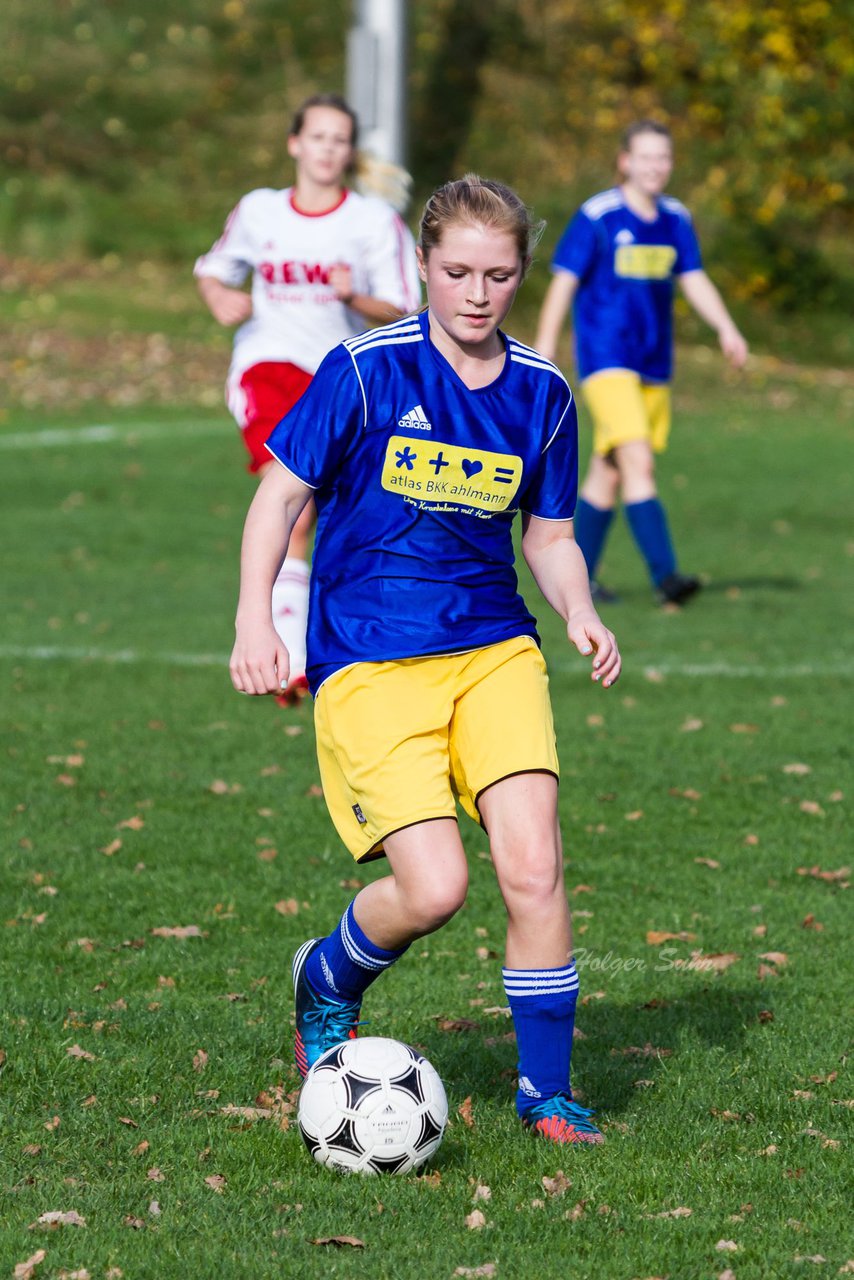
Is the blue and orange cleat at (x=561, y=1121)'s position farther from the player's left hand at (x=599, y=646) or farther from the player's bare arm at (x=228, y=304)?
the player's bare arm at (x=228, y=304)

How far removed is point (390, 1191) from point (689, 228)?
25.6ft

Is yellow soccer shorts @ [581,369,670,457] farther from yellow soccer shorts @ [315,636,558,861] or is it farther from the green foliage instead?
the green foliage

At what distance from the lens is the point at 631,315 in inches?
409

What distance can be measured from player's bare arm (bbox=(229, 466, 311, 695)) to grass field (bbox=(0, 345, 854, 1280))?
38.7 inches

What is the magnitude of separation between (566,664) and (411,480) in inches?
218

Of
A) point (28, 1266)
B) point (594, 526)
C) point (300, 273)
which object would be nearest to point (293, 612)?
point (300, 273)

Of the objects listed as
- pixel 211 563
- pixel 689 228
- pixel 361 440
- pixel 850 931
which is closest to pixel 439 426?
pixel 361 440

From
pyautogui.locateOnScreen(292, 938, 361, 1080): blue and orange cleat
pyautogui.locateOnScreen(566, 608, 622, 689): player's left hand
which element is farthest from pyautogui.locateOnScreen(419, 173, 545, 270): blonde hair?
pyautogui.locateOnScreen(292, 938, 361, 1080): blue and orange cleat

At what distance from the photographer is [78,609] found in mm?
10625

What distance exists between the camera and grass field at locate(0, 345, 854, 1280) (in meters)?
3.46

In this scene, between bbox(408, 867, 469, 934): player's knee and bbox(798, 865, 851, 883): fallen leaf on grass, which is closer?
bbox(408, 867, 469, 934): player's knee

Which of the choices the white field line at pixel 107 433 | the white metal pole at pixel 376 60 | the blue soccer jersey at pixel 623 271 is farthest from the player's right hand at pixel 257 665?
the white metal pole at pixel 376 60

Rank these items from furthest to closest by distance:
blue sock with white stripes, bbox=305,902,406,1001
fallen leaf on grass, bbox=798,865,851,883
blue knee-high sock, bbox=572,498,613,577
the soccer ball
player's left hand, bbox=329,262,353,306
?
blue knee-high sock, bbox=572,498,613,577 < player's left hand, bbox=329,262,353,306 < fallen leaf on grass, bbox=798,865,851,883 < blue sock with white stripes, bbox=305,902,406,1001 < the soccer ball

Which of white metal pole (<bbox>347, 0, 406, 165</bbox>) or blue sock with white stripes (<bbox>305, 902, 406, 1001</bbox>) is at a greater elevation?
blue sock with white stripes (<bbox>305, 902, 406, 1001</bbox>)
